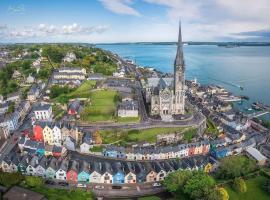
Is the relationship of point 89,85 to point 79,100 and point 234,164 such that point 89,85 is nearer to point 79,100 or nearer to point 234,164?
point 79,100

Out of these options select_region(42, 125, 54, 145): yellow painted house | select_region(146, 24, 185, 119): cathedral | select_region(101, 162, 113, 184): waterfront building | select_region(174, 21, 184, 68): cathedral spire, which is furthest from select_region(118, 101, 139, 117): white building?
select_region(101, 162, 113, 184): waterfront building

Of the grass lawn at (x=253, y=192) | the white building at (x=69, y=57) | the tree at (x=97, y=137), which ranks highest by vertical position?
the white building at (x=69, y=57)

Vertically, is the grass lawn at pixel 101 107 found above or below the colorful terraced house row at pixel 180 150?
above

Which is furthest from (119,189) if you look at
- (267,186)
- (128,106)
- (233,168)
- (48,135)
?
(128,106)

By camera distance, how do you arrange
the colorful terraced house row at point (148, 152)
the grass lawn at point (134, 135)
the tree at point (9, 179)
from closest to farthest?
the tree at point (9, 179) < the colorful terraced house row at point (148, 152) < the grass lawn at point (134, 135)

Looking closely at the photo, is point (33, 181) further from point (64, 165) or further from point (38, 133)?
point (38, 133)

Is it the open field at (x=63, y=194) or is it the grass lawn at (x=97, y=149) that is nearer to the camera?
the open field at (x=63, y=194)

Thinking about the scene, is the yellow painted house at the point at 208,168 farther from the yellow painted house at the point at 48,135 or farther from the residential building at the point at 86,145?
the yellow painted house at the point at 48,135

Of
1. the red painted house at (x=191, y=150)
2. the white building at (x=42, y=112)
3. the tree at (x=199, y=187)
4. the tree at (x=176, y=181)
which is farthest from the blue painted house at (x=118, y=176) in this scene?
the white building at (x=42, y=112)
